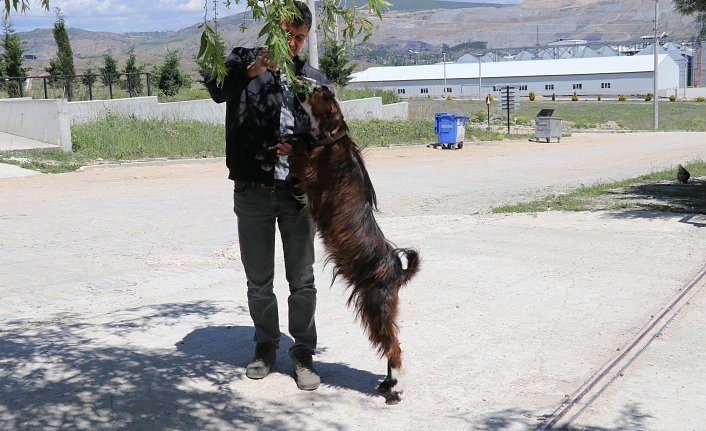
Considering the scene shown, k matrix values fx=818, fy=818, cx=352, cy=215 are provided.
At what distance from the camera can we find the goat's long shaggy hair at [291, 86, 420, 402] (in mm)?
4254

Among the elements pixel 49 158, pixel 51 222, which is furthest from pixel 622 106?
pixel 51 222

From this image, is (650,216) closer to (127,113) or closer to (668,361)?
(668,361)

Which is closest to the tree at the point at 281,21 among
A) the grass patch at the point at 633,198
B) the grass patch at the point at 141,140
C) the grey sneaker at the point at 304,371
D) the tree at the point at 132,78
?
the grey sneaker at the point at 304,371

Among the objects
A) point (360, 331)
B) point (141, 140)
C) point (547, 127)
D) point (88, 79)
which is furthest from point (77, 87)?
point (360, 331)

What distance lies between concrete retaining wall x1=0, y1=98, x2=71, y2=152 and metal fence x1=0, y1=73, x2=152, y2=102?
3.53 metres

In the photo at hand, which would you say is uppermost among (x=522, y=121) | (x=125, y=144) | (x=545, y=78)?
(x=545, y=78)

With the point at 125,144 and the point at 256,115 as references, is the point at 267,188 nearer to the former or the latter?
the point at 256,115

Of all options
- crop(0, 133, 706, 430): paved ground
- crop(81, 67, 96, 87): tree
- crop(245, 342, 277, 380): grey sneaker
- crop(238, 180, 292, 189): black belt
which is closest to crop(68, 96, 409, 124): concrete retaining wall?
crop(81, 67, 96, 87): tree

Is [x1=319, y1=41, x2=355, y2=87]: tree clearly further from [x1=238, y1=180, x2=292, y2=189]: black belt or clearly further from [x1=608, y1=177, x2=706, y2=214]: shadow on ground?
[x1=238, y1=180, x2=292, y2=189]: black belt

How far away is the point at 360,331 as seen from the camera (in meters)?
5.91

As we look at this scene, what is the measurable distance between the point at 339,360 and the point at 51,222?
7.95m

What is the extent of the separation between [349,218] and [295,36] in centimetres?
99

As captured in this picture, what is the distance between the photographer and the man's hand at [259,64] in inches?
168

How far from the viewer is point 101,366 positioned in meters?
4.97
